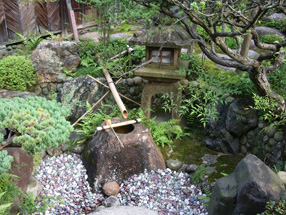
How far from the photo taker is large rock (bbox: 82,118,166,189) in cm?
586

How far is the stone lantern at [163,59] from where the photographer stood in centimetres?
614


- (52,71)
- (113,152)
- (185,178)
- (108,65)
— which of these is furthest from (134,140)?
(52,71)

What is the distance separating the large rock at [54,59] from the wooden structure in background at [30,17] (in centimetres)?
101

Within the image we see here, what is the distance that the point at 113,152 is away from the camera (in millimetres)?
5855

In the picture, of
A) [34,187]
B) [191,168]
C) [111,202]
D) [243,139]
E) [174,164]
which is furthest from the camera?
[243,139]

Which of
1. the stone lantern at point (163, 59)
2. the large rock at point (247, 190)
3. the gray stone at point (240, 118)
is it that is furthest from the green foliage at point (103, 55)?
the large rock at point (247, 190)

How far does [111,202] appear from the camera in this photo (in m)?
5.37

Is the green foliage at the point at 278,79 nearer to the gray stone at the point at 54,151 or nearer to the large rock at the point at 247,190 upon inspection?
the large rock at the point at 247,190

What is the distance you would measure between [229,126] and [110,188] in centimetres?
302

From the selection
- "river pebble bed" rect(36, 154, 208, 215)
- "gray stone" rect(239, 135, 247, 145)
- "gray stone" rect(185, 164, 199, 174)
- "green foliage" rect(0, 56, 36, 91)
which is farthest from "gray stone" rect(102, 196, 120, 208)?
"green foliage" rect(0, 56, 36, 91)

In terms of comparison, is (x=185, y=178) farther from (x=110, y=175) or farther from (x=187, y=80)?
(x=187, y=80)

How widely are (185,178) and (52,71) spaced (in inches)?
207

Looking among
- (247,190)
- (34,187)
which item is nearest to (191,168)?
(247,190)

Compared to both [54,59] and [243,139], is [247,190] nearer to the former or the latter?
[243,139]
